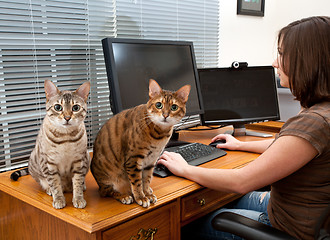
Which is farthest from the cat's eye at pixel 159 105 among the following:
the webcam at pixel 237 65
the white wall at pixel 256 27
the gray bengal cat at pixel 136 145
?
the white wall at pixel 256 27

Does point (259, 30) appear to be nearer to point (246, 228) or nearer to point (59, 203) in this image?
point (246, 228)

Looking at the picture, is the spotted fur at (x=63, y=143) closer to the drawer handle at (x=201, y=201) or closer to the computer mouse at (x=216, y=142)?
the drawer handle at (x=201, y=201)

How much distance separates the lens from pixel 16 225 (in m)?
1.25

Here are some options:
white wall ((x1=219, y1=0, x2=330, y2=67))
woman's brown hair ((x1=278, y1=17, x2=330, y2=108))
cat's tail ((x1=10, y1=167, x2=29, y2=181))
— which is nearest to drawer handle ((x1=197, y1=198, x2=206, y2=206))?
woman's brown hair ((x1=278, y1=17, x2=330, y2=108))

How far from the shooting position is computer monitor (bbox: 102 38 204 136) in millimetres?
1464

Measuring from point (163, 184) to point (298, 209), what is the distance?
0.47 metres

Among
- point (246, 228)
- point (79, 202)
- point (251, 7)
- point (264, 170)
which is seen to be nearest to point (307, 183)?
point (264, 170)

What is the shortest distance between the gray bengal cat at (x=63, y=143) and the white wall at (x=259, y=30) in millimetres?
1718

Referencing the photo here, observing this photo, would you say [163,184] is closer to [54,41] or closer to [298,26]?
[298,26]

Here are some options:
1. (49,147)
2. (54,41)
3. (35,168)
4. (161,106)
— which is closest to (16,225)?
(35,168)

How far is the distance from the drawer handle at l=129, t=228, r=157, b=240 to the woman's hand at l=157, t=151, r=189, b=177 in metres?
0.26

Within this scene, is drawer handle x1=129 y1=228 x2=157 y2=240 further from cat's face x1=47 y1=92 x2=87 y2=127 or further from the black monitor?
the black monitor

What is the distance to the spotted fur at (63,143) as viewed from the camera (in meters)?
1.00

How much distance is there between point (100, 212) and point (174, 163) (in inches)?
16.5
